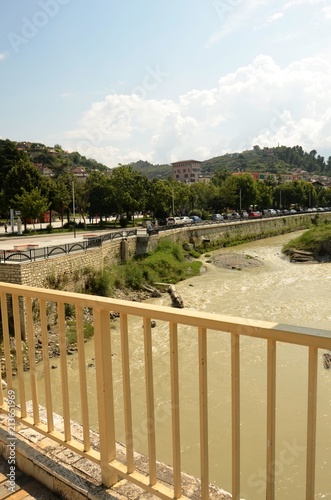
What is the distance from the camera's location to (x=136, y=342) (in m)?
15.4

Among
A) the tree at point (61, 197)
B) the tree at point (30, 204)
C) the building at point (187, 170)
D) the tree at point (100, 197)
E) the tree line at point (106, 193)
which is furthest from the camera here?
the building at point (187, 170)

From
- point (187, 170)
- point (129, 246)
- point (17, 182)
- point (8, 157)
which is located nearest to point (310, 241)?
point (129, 246)

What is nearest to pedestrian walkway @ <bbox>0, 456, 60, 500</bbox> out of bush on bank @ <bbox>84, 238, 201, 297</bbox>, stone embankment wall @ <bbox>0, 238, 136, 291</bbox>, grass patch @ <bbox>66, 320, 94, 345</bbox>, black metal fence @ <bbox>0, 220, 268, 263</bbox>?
grass patch @ <bbox>66, 320, 94, 345</bbox>

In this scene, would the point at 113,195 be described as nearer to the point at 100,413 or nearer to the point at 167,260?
the point at 167,260

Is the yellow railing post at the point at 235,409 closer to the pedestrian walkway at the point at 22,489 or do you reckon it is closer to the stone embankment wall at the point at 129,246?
the pedestrian walkway at the point at 22,489

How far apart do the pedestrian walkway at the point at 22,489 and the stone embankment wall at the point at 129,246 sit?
13.8m

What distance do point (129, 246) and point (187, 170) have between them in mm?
109188

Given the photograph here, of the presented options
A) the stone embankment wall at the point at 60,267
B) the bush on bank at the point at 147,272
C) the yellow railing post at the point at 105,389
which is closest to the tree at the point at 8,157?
the bush on bank at the point at 147,272

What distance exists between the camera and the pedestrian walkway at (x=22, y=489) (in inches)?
97.6

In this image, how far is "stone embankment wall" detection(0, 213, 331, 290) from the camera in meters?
16.2

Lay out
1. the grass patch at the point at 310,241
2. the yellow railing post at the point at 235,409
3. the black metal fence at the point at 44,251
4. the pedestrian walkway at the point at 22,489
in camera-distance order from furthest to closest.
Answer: the grass patch at the point at 310,241 → the black metal fence at the point at 44,251 → the pedestrian walkway at the point at 22,489 → the yellow railing post at the point at 235,409

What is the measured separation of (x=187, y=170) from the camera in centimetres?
13438

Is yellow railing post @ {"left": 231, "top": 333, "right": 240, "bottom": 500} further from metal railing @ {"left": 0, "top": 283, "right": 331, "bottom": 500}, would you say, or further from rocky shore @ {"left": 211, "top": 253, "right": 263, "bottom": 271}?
rocky shore @ {"left": 211, "top": 253, "right": 263, "bottom": 271}

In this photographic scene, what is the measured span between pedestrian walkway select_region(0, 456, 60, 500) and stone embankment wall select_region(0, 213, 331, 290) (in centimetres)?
1382
